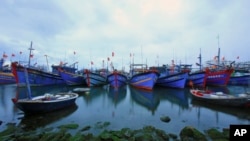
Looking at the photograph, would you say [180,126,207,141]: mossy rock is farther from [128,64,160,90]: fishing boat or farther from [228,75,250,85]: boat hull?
[228,75,250,85]: boat hull

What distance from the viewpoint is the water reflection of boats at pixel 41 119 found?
7.87 metres

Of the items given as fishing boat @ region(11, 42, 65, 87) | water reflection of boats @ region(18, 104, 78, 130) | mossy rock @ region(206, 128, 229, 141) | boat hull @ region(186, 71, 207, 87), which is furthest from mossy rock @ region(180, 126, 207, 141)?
fishing boat @ region(11, 42, 65, 87)

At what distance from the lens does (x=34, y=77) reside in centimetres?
2512

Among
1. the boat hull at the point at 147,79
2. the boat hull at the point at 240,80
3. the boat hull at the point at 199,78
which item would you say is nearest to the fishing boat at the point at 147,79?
the boat hull at the point at 147,79

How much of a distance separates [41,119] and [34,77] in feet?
62.9

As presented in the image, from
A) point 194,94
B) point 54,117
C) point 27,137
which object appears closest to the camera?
point 27,137

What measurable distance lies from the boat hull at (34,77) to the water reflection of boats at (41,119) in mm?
16253

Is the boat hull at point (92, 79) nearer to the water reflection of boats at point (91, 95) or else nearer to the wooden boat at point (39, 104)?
the water reflection of boats at point (91, 95)

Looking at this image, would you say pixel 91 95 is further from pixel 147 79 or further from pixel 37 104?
pixel 37 104

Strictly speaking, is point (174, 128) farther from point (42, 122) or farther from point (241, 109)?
point (42, 122)

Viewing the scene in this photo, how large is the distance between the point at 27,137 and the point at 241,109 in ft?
40.1

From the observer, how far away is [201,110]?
35.2 ft

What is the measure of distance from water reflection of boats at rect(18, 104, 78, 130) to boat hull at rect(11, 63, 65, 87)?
640 inches

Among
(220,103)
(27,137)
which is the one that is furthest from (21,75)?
(220,103)
